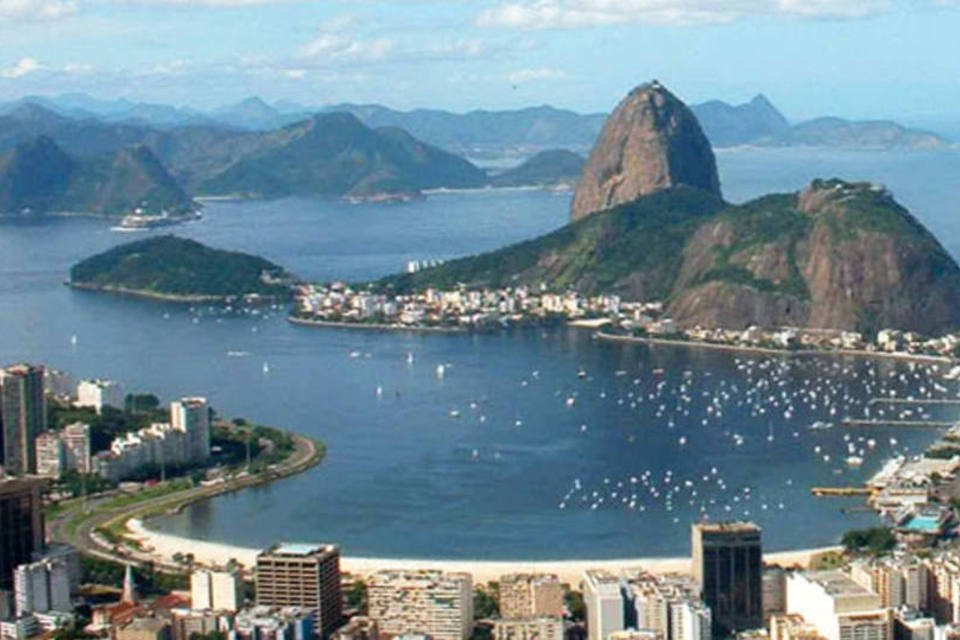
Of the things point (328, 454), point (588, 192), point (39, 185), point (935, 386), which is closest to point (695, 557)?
point (328, 454)

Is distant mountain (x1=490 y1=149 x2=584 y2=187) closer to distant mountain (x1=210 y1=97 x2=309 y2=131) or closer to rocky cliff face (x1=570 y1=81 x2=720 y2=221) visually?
rocky cliff face (x1=570 y1=81 x2=720 y2=221)

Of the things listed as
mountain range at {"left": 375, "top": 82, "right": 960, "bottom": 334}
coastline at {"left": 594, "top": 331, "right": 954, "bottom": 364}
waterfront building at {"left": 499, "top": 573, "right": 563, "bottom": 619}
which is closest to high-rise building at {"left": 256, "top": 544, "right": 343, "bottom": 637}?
waterfront building at {"left": 499, "top": 573, "right": 563, "bottom": 619}

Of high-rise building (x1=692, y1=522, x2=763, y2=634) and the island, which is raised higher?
the island

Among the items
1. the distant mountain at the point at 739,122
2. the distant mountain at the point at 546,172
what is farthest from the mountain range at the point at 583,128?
the distant mountain at the point at 546,172

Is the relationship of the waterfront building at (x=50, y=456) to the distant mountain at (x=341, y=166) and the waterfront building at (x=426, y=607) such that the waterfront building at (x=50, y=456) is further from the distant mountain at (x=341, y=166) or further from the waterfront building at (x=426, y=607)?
the distant mountain at (x=341, y=166)

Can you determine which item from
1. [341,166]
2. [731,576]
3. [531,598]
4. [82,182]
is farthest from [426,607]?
[341,166]

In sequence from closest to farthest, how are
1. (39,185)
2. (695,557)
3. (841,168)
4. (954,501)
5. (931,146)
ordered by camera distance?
(695,557), (954,501), (39,185), (841,168), (931,146)

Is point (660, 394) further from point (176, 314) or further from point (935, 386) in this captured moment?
point (176, 314)
